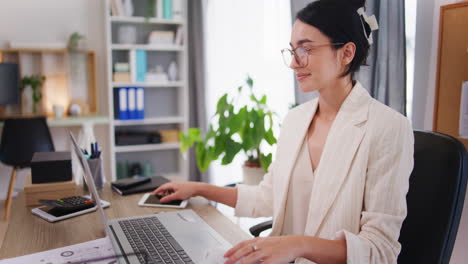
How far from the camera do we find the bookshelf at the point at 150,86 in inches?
153

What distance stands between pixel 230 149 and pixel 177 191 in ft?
3.38

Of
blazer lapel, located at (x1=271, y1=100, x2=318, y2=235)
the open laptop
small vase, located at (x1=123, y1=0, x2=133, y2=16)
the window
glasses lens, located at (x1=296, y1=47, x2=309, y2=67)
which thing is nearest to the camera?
the open laptop

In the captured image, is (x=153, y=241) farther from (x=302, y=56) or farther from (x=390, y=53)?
(x=390, y=53)

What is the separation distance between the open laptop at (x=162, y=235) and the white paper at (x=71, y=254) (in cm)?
3

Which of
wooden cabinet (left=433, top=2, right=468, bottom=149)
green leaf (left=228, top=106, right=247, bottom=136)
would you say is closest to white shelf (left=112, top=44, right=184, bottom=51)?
green leaf (left=228, top=106, right=247, bottom=136)

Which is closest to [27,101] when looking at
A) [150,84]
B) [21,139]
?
[21,139]

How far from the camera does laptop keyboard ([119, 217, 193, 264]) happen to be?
0.96 m

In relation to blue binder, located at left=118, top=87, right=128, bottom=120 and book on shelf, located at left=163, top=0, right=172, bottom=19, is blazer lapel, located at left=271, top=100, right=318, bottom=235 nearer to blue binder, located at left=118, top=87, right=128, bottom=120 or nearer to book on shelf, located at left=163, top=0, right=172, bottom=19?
blue binder, located at left=118, top=87, right=128, bottom=120

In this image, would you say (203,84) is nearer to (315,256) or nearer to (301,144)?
(301,144)

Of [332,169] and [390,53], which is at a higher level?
[390,53]

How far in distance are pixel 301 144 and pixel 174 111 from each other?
3.24 m

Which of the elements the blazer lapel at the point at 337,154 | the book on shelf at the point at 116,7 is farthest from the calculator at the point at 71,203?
the book on shelf at the point at 116,7

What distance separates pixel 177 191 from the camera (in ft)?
4.74

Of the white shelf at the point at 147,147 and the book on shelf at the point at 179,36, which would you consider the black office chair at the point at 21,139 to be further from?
the book on shelf at the point at 179,36
